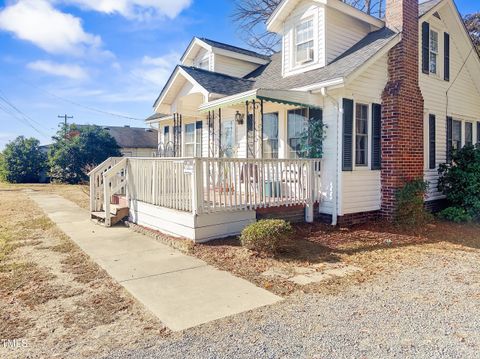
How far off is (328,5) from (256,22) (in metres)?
13.7

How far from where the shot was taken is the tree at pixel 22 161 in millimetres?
27406

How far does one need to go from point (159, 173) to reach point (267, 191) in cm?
243

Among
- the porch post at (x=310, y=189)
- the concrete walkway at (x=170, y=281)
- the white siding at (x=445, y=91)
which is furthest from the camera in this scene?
the white siding at (x=445, y=91)

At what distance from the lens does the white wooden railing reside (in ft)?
21.4

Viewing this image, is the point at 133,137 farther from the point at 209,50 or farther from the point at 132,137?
the point at 209,50

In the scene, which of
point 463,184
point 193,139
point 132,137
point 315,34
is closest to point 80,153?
point 193,139

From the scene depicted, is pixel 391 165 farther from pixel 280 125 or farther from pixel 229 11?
pixel 229 11

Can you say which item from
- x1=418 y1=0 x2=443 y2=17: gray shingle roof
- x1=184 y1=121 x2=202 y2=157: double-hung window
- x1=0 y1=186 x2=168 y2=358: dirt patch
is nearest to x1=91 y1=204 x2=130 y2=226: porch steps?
x1=0 y1=186 x2=168 y2=358: dirt patch

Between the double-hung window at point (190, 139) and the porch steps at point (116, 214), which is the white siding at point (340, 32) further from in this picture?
the porch steps at point (116, 214)

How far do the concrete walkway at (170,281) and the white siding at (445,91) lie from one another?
315 inches

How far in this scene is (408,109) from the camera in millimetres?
8781

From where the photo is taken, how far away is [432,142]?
Result: 10352mm

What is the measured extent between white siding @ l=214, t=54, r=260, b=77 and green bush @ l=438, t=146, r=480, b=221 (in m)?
7.70

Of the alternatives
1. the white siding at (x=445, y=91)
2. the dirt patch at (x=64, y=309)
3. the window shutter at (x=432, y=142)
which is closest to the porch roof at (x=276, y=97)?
the white siding at (x=445, y=91)
